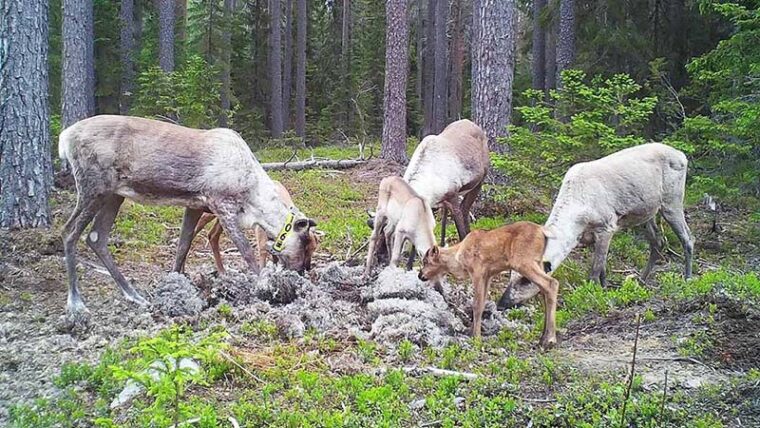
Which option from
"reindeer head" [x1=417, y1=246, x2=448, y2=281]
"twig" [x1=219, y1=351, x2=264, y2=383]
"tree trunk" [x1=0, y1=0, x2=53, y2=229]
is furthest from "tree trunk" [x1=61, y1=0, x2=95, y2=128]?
"twig" [x1=219, y1=351, x2=264, y2=383]

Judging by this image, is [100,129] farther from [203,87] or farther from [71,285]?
[203,87]

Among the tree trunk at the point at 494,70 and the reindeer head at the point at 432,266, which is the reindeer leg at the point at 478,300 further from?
the tree trunk at the point at 494,70

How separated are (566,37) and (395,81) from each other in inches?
202

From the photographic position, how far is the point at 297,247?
7.20m

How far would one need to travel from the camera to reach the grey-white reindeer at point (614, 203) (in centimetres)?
715

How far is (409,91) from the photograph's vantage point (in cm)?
3394

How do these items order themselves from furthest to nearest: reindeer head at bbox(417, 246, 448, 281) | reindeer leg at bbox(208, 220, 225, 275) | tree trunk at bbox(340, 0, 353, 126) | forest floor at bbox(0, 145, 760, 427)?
tree trunk at bbox(340, 0, 353, 126) < reindeer leg at bbox(208, 220, 225, 275) < reindeer head at bbox(417, 246, 448, 281) < forest floor at bbox(0, 145, 760, 427)

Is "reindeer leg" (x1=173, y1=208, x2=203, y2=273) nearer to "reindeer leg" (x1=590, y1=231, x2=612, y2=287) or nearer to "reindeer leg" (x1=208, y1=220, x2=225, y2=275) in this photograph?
"reindeer leg" (x1=208, y1=220, x2=225, y2=275)

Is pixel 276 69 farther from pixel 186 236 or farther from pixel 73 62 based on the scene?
pixel 186 236

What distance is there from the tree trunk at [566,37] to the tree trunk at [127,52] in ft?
44.5

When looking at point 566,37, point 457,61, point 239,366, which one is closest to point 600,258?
point 239,366

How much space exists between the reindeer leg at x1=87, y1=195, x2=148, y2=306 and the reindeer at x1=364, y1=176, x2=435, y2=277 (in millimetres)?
2592

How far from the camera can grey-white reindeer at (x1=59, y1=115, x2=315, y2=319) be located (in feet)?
20.7

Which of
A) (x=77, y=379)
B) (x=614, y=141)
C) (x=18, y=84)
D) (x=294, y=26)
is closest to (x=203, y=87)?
(x=18, y=84)
